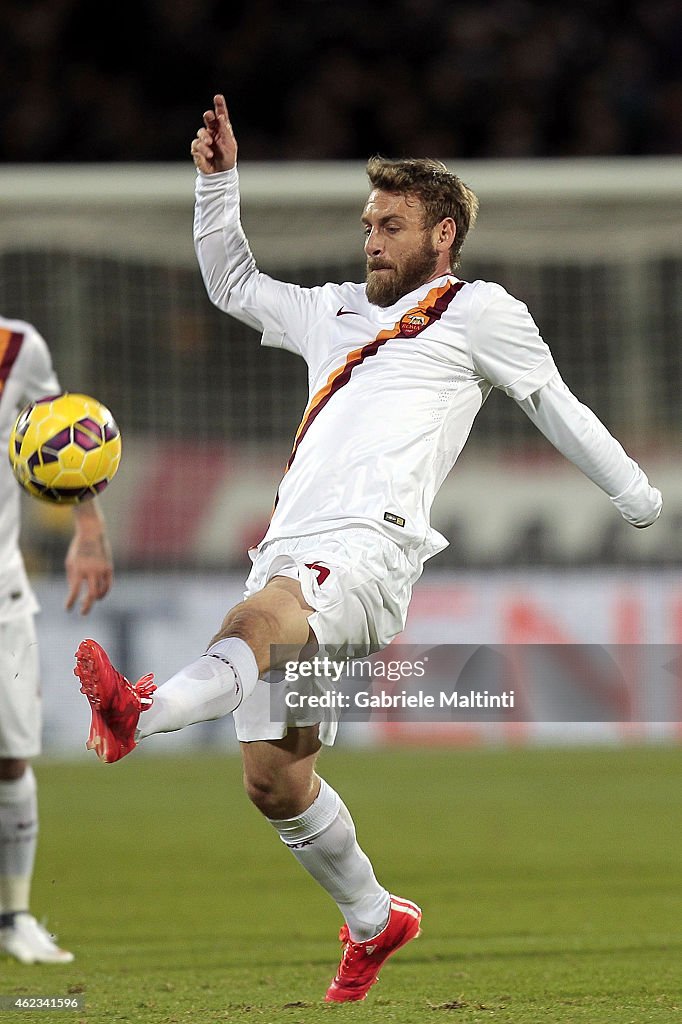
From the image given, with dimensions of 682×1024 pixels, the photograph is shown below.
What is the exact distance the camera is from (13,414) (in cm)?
543

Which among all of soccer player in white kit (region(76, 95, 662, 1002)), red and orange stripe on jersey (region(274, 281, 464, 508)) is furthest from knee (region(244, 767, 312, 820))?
red and orange stripe on jersey (region(274, 281, 464, 508))

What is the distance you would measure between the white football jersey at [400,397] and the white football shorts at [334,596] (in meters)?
0.05

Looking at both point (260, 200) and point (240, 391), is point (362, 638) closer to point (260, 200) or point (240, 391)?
point (260, 200)

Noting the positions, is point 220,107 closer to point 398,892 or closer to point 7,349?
point 7,349

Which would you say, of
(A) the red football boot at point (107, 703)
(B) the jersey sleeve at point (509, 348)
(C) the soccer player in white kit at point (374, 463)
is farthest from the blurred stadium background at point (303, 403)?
(A) the red football boot at point (107, 703)

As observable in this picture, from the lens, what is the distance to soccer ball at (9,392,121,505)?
4430mm

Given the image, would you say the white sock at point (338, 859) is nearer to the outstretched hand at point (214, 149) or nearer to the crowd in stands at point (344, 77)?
the outstretched hand at point (214, 149)

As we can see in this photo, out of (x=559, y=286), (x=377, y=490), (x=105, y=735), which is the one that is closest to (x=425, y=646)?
(x=559, y=286)

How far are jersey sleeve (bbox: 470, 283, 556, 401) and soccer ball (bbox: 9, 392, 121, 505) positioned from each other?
114 centimetres

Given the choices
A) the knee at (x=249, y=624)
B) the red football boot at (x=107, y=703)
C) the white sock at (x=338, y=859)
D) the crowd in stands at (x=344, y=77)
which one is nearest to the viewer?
the red football boot at (x=107, y=703)

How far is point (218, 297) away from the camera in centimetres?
468

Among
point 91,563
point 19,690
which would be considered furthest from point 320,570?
point 19,690

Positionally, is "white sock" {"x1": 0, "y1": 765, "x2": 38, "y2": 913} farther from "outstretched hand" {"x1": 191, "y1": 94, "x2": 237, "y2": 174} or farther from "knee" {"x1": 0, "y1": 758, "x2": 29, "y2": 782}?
"outstretched hand" {"x1": 191, "y1": 94, "x2": 237, "y2": 174}

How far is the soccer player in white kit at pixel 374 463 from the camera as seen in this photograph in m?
3.91
